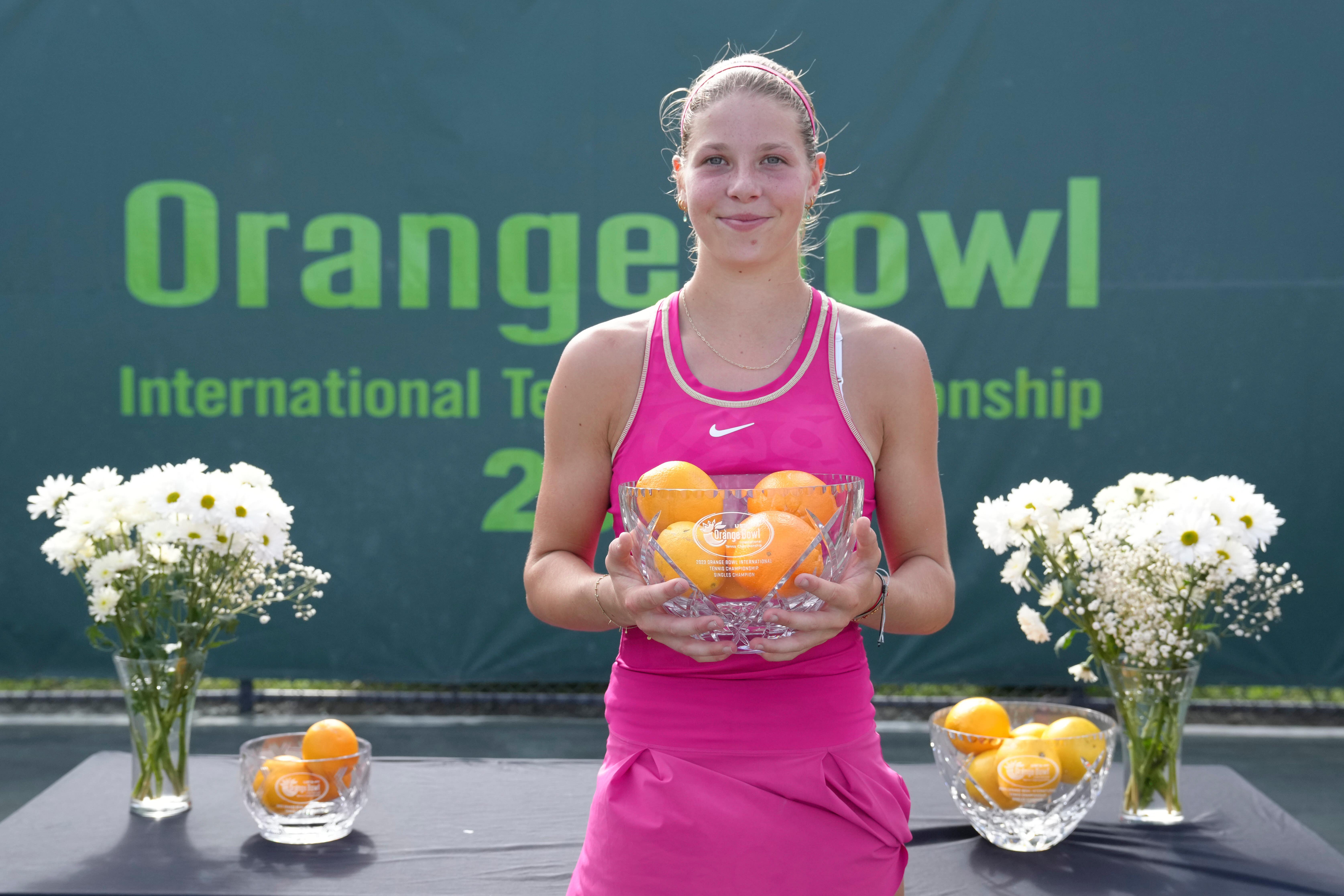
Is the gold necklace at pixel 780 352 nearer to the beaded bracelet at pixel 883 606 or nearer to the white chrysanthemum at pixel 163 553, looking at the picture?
the beaded bracelet at pixel 883 606

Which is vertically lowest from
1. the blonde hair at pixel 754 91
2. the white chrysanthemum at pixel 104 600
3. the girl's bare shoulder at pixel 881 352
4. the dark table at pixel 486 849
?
the dark table at pixel 486 849

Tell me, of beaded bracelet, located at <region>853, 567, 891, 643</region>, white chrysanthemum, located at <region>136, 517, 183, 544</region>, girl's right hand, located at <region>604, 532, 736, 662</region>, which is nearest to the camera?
girl's right hand, located at <region>604, 532, 736, 662</region>

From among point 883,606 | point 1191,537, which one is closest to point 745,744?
point 883,606

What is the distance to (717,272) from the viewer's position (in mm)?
1310

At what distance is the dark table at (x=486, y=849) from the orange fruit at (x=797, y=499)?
0.80 metres

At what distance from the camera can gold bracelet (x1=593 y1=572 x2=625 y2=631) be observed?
1.18 m

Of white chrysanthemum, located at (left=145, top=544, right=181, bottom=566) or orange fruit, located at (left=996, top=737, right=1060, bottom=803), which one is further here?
white chrysanthemum, located at (left=145, top=544, right=181, bottom=566)

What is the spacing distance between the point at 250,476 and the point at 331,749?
1.67 ft

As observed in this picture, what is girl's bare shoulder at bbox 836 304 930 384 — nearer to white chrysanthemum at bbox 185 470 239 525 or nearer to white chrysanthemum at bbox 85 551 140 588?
white chrysanthemum at bbox 185 470 239 525

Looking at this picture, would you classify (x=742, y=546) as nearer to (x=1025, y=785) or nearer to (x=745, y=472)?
(x=745, y=472)

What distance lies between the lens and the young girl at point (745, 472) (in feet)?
3.92

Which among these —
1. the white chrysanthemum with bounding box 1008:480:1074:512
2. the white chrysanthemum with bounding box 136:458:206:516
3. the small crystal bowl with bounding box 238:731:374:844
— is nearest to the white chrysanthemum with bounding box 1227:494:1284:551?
the white chrysanthemum with bounding box 1008:480:1074:512

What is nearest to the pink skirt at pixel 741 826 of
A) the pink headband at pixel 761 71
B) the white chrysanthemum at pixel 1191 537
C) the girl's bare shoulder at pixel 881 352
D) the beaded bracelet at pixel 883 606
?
the beaded bracelet at pixel 883 606

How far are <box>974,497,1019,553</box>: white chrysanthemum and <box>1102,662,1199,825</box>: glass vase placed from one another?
0.26 metres
